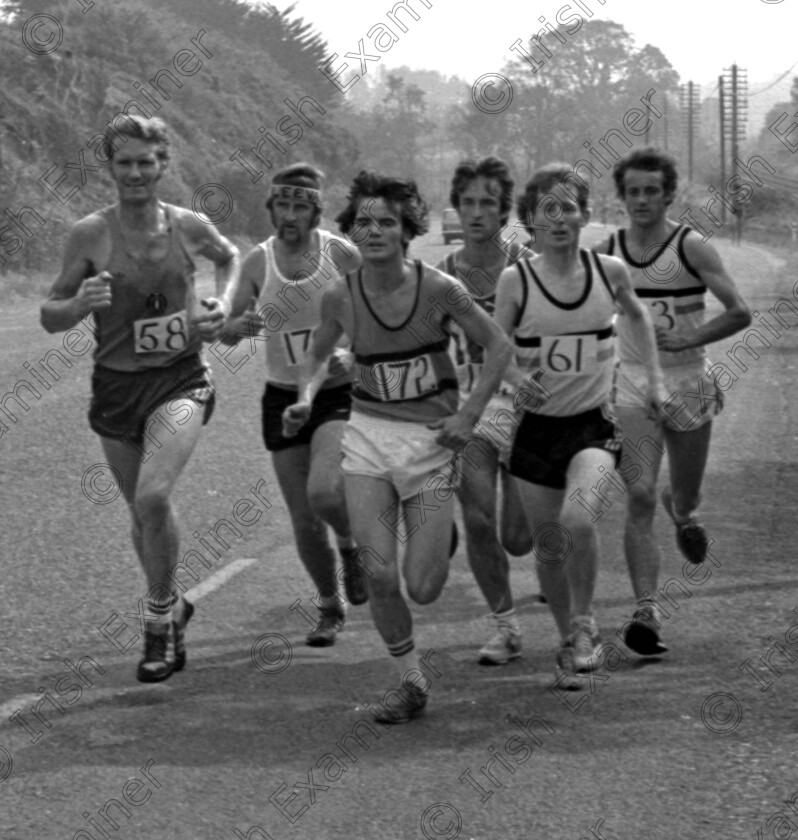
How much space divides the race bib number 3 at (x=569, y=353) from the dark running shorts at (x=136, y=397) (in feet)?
4.66

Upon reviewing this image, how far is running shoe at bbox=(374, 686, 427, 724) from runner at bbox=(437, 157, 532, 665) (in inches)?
33.3

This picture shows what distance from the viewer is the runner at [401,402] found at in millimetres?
5820

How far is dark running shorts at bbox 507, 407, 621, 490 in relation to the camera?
630cm

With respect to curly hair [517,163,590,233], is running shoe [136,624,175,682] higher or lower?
lower

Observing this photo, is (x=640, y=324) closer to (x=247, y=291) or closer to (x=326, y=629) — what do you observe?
(x=247, y=291)

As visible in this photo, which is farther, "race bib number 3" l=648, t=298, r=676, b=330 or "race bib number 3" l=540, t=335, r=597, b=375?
"race bib number 3" l=648, t=298, r=676, b=330

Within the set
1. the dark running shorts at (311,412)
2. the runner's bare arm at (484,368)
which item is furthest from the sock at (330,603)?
the runner's bare arm at (484,368)

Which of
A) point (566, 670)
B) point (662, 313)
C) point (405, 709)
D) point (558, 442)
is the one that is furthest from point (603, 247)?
point (405, 709)

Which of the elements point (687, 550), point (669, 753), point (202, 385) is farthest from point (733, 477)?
point (669, 753)

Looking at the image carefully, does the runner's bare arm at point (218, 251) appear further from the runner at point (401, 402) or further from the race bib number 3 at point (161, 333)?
the runner at point (401, 402)

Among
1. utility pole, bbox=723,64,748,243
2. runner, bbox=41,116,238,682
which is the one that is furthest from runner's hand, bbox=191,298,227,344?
utility pole, bbox=723,64,748,243

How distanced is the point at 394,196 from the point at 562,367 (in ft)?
3.15

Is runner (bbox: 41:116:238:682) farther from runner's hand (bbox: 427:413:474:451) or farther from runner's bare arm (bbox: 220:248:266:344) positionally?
runner's hand (bbox: 427:413:474:451)

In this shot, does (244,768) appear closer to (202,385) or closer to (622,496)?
(202,385)
